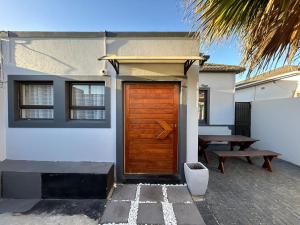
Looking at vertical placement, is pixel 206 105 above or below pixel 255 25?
below

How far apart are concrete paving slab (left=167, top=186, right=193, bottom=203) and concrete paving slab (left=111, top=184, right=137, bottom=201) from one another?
0.78 m

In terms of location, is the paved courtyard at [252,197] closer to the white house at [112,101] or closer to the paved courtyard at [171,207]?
the paved courtyard at [171,207]

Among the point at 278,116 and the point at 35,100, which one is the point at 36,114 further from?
the point at 278,116

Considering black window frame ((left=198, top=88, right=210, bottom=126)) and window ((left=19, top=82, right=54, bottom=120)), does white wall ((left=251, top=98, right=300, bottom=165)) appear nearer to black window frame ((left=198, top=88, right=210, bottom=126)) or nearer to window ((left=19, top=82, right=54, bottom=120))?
black window frame ((left=198, top=88, right=210, bottom=126))

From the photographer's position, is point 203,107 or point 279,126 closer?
point 279,126

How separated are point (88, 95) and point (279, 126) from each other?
22.6ft

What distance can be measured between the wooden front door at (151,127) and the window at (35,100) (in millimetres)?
2020

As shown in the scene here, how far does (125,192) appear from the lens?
398 cm

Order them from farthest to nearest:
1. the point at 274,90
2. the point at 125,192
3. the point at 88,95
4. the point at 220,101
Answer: the point at 274,90 → the point at 220,101 → the point at 88,95 → the point at 125,192

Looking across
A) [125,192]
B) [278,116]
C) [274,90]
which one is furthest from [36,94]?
[274,90]

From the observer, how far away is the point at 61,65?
4.40m

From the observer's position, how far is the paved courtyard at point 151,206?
3045mm

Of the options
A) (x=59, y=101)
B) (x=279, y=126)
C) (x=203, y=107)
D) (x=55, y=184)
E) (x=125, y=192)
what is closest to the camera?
(x=55, y=184)

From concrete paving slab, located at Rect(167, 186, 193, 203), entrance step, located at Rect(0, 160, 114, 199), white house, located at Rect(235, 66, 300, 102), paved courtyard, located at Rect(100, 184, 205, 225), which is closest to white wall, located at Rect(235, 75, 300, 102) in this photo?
white house, located at Rect(235, 66, 300, 102)
